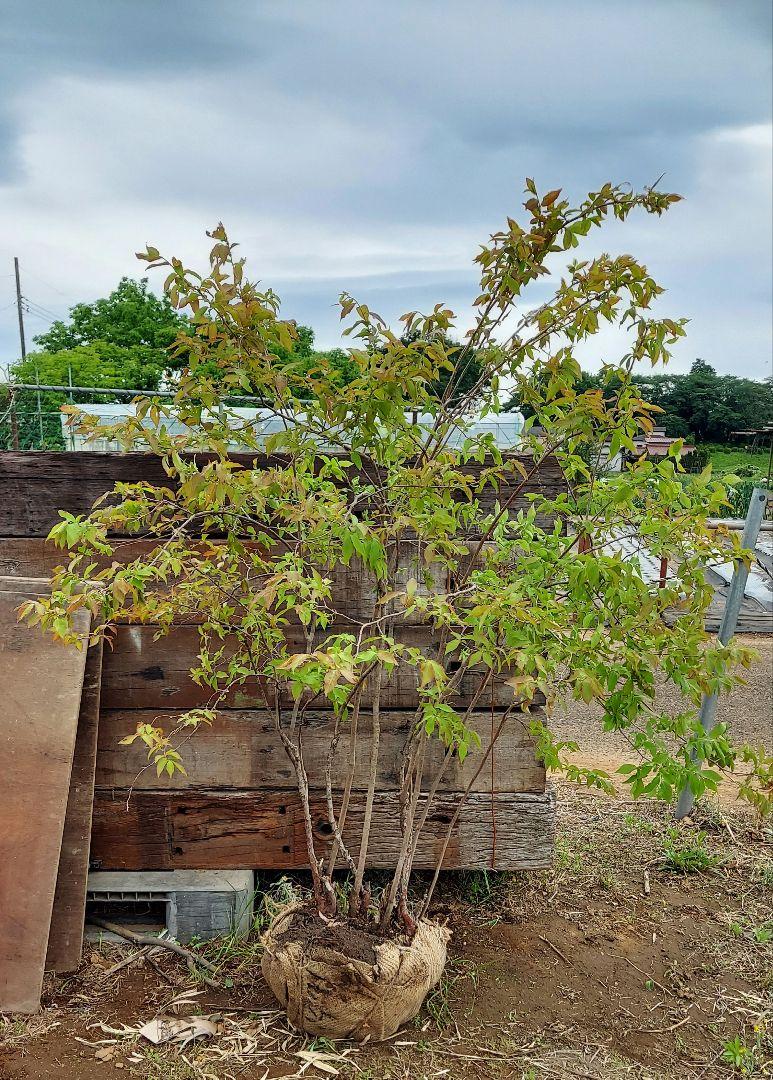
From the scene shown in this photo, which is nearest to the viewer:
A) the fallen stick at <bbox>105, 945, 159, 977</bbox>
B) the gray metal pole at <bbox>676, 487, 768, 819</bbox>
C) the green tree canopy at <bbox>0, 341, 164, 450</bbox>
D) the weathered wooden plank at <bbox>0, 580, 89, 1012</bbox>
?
the weathered wooden plank at <bbox>0, 580, 89, 1012</bbox>

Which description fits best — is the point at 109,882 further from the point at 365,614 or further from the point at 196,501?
the point at 196,501

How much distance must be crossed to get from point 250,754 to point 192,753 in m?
0.23

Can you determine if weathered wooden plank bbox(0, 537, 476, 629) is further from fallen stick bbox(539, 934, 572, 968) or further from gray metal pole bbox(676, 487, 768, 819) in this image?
gray metal pole bbox(676, 487, 768, 819)

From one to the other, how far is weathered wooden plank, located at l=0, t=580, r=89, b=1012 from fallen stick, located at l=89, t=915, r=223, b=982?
0.42 m

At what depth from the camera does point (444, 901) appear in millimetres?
3908

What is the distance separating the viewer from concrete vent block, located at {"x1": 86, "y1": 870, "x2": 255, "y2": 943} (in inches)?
143

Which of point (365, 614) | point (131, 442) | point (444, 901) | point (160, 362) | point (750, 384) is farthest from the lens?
point (160, 362)

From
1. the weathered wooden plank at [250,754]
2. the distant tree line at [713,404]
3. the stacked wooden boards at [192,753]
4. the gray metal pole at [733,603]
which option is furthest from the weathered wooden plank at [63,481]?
the distant tree line at [713,404]

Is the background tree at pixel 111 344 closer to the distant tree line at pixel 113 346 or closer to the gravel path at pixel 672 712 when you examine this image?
the distant tree line at pixel 113 346

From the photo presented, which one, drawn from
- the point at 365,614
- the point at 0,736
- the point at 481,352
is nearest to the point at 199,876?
the point at 0,736

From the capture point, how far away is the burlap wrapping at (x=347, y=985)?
2842 mm

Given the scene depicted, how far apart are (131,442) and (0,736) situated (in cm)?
135

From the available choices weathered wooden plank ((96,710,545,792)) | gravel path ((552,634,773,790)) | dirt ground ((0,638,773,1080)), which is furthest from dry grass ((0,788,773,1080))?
gravel path ((552,634,773,790))

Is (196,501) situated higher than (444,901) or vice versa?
(196,501)
